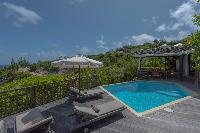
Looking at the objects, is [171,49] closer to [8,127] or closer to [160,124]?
[160,124]

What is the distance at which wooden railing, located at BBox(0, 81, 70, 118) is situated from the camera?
10.6m

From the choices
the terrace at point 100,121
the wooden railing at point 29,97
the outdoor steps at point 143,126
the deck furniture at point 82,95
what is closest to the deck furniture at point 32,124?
the terrace at point 100,121

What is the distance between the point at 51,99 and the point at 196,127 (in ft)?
24.7

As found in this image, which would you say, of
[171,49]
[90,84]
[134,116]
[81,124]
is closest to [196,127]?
[134,116]

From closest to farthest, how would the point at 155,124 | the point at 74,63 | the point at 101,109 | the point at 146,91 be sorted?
the point at 155,124, the point at 101,109, the point at 74,63, the point at 146,91

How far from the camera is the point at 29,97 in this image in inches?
462

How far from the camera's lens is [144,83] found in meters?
21.0

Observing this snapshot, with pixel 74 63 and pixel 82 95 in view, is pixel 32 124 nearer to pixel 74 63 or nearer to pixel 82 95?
pixel 74 63

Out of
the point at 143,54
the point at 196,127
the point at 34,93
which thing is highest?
the point at 143,54

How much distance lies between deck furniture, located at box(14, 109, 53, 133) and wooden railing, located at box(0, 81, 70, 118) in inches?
89.2

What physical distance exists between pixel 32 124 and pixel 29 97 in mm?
4193

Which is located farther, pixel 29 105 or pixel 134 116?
pixel 29 105

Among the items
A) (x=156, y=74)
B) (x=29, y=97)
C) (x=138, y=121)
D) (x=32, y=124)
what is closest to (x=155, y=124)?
(x=138, y=121)

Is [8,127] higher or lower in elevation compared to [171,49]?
lower
